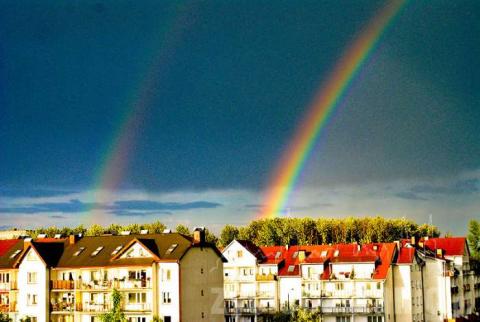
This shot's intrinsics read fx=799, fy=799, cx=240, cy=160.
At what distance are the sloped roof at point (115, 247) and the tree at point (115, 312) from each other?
3453mm

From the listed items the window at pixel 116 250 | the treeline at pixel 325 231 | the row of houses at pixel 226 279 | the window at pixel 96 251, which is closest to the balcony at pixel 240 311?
the row of houses at pixel 226 279

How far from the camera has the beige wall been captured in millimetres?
75500

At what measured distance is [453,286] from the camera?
103688 millimetres

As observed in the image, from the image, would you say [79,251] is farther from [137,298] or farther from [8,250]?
[8,250]

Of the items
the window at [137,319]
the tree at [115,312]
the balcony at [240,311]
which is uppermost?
the tree at [115,312]

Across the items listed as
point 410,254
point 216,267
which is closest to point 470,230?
point 410,254

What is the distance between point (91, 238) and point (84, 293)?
7586 millimetres

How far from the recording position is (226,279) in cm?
10200

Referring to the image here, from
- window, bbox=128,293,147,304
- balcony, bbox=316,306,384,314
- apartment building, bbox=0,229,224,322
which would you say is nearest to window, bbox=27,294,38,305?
apartment building, bbox=0,229,224,322

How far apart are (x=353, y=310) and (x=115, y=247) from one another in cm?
2837

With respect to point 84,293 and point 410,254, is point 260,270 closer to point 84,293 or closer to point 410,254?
point 410,254

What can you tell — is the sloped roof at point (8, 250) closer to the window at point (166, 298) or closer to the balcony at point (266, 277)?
the window at point (166, 298)

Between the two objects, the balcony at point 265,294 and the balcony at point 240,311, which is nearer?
the balcony at point 240,311

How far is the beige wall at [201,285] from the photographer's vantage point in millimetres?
75500
